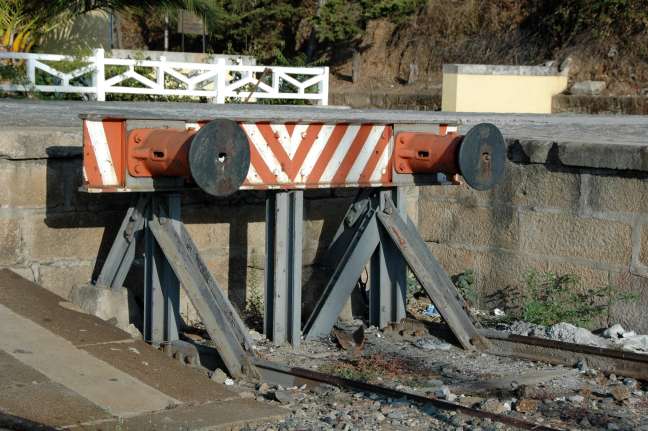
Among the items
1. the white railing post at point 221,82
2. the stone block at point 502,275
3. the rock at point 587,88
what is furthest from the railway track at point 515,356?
the rock at point 587,88

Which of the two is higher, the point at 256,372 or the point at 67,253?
the point at 67,253

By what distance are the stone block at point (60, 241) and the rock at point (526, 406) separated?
2764 mm

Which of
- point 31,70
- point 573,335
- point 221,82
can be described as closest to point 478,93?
point 221,82

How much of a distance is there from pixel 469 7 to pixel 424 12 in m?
1.75

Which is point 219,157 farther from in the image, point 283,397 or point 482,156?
point 482,156

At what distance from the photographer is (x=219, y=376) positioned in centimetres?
581

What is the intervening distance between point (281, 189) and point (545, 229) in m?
2.10

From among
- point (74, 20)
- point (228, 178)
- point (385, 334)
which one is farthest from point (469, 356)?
point (74, 20)

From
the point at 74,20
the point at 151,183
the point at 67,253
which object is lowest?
the point at 67,253

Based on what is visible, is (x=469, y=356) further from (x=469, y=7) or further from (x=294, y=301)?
(x=469, y=7)

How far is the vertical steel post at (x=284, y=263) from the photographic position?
6508 mm

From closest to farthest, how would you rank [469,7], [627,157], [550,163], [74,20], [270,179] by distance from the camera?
1. [270,179]
2. [627,157]
3. [550,163]
4. [74,20]
5. [469,7]

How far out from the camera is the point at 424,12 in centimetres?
2816

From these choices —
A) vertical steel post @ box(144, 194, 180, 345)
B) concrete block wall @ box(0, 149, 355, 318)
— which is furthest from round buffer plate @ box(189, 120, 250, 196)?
concrete block wall @ box(0, 149, 355, 318)
